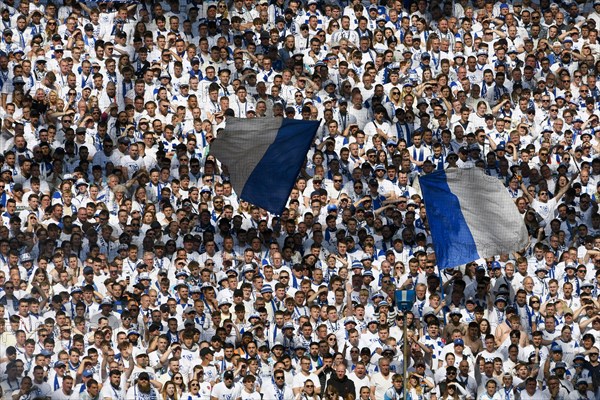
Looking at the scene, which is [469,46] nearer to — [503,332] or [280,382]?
[503,332]

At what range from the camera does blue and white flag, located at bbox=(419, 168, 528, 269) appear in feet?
86.8

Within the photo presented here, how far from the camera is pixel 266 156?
26125mm

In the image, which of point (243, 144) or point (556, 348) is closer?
point (243, 144)

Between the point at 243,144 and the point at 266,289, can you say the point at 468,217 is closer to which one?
the point at 243,144

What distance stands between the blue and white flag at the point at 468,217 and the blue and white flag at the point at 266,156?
194cm

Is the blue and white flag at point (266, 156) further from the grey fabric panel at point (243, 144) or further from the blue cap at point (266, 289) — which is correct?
the blue cap at point (266, 289)

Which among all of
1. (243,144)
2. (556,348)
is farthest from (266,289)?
(556,348)

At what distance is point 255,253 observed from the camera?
29891 millimetres

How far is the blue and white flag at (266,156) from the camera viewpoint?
84.9ft

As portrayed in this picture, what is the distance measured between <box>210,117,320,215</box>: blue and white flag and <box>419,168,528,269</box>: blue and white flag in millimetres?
1941

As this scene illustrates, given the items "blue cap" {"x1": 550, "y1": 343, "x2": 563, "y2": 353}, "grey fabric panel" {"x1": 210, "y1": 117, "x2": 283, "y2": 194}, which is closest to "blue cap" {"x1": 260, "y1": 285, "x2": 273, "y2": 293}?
"grey fabric panel" {"x1": 210, "y1": 117, "x2": 283, "y2": 194}

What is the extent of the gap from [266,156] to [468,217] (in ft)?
10.2

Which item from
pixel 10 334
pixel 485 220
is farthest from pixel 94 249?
pixel 485 220

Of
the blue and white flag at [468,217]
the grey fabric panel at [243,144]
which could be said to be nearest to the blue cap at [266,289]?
the grey fabric panel at [243,144]
